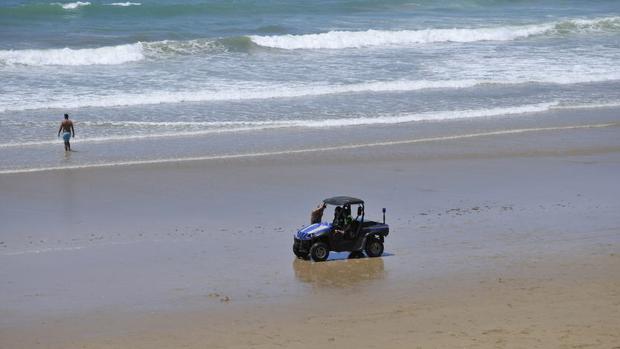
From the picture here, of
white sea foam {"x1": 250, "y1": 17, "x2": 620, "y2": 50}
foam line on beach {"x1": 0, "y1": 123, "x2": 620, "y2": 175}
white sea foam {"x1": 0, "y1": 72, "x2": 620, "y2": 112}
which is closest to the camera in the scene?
foam line on beach {"x1": 0, "y1": 123, "x2": 620, "y2": 175}

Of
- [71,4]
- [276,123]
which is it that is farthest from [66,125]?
[71,4]

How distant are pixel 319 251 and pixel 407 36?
28.3 metres

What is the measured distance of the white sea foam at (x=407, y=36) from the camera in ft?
128

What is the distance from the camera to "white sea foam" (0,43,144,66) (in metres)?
33.7

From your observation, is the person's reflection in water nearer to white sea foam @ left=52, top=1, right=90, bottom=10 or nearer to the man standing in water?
the man standing in water

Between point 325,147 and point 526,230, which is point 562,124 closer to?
point 325,147

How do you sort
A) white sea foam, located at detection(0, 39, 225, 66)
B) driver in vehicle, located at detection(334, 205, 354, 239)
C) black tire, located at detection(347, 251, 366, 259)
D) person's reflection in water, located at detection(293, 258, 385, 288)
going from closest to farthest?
person's reflection in water, located at detection(293, 258, 385, 288), driver in vehicle, located at detection(334, 205, 354, 239), black tire, located at detection(347, 251, 366, 259), white sea foam, located at detection(0, 39, 225, 66)

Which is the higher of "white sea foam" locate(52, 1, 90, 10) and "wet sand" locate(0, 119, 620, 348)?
"white sea foam" locate(52, 1, 90, 10)

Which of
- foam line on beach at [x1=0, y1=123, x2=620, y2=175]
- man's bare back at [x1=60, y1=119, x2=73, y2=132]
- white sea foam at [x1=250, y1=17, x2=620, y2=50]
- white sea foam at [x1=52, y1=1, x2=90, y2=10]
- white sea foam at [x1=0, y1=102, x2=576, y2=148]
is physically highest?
white sea foam at [x1=52, y1=1, x2=90, y2=10]

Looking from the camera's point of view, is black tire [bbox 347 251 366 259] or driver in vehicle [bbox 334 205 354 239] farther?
black tire [bbox 347 251 366 259]

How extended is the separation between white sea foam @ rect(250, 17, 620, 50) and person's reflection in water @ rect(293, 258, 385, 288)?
2509cm

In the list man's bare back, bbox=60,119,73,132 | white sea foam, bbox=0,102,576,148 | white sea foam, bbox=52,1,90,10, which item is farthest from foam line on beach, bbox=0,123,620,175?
white sea foam, bbox=52,1,90,10

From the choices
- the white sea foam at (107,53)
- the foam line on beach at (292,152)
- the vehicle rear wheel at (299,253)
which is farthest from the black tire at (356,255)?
the white sea foam at (107,53)

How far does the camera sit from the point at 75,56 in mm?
34688
